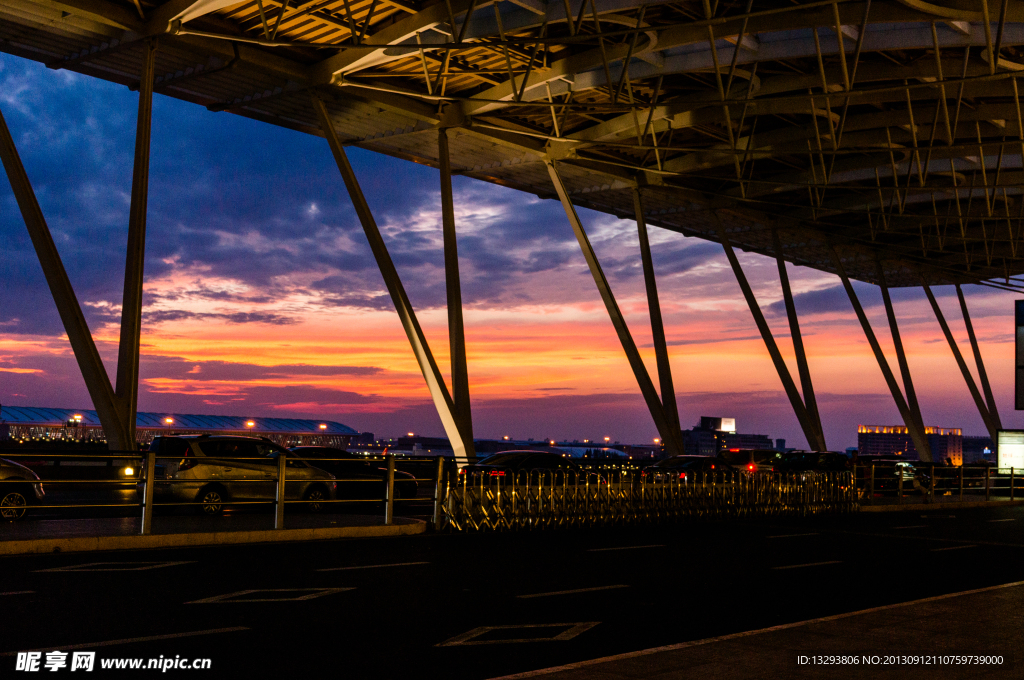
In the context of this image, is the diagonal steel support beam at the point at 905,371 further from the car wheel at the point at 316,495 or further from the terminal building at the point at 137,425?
the car wheel at the point at 316,495

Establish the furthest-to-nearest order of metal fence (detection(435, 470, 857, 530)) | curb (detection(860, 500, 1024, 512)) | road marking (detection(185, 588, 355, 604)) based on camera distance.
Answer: curb (detection(860, 500, 1024, 512)), metal fence (detection(435, 470, 857, 530)), road marking (detection(185, 588, 355, 604))

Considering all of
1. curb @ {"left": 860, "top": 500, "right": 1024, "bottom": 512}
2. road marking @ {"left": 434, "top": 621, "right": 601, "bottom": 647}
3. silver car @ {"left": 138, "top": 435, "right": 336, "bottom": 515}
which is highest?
silver car @ {"left": 138, "top": 435, "right": 336, "bottom": 515}

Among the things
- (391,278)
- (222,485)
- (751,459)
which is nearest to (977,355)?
(751,459)

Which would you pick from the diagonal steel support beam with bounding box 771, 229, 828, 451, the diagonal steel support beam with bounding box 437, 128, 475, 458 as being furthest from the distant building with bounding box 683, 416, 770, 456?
the diagonal steel support beam with bounding box 437, 128, 475, 458

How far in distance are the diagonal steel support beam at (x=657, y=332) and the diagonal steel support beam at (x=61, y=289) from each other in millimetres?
24917

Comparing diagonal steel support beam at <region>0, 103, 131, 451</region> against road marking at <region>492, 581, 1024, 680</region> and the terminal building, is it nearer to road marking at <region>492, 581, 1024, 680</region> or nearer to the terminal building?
road marking at <region>492, 581, 1024, 680</region>

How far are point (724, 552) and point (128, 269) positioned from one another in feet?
55.0

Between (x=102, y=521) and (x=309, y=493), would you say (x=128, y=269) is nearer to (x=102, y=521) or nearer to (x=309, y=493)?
(x=309, y=493)

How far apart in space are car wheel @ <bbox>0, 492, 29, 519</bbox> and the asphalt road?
470 centimetres

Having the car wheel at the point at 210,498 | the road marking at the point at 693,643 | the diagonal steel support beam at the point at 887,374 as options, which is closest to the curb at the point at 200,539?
the car wheel at the point at 210,498

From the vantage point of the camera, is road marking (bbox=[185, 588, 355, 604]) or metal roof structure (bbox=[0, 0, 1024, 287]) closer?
road marking (bbox=[185, 588, 355, 604])

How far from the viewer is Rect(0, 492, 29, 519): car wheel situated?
16.2m

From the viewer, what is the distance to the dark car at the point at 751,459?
33.1 m

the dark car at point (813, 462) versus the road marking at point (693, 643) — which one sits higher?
the dark car at point (813, 462)
